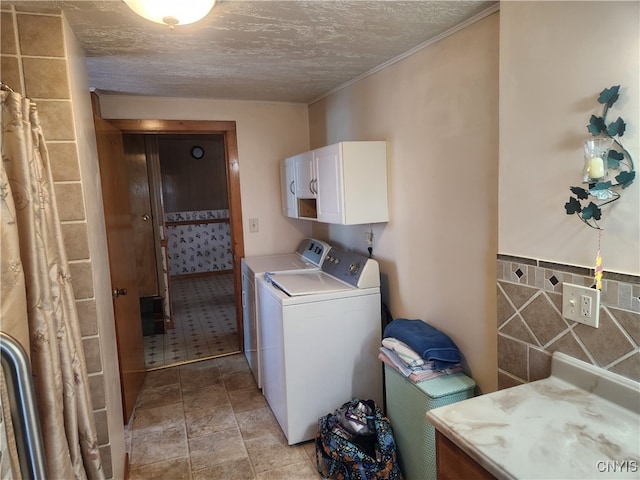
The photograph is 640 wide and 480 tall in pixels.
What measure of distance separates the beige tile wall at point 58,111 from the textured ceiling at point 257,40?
5.4 inches

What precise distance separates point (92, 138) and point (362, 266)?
5.24ft

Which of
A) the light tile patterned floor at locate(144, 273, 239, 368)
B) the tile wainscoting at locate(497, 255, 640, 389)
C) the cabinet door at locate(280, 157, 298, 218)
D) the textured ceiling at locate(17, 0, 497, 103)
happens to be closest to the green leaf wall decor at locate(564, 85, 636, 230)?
the tile wainscoting at locate(497, 255, 640, 389)

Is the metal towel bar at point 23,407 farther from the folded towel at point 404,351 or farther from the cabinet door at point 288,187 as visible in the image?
the cabinet door at point 288,187

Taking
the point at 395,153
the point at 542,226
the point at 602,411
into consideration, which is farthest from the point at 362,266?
the point at 602,411

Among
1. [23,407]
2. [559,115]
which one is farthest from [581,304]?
[23,407]

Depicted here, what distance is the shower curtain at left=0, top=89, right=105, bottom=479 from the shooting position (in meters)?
1.19

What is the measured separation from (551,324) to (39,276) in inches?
66.1

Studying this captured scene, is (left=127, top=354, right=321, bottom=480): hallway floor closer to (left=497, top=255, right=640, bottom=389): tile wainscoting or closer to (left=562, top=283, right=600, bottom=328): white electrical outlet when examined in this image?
(left=497, top=255, right=640, bottom=389): tile wainscoting

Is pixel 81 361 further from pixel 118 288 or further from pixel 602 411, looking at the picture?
pixel 602 411

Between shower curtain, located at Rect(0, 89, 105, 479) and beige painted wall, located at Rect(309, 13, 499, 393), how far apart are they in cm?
163

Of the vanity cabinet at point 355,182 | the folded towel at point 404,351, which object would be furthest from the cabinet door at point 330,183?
the folded towel at point 404,351

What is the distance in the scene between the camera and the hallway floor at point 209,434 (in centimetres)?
227

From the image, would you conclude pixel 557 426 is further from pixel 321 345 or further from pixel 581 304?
pixel 321 345

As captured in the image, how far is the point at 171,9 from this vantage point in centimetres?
143
